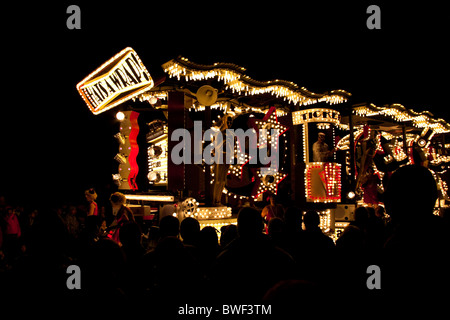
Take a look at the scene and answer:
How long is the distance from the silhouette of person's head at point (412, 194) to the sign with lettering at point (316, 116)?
10.3m

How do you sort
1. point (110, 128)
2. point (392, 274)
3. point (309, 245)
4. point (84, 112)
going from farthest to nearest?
1. point (110, 128)
2. point (84, 112)
3. point (309, 245)
4. point (392, 274)

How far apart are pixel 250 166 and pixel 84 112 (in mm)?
10313

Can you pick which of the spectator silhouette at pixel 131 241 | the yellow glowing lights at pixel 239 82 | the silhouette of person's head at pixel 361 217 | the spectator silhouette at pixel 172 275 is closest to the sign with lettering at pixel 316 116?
the yellow glowing lights at pixel 239 82

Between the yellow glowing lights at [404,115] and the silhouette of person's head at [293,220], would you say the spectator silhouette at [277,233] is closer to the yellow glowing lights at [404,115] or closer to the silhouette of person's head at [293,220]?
the silhouette of person's head at [293,220]

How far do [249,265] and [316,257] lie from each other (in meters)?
1.20

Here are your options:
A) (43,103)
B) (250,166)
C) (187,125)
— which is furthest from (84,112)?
(250,166)

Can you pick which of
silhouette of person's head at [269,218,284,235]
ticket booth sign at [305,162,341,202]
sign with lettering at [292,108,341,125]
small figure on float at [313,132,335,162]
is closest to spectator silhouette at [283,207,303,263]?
silhouette of person's head at [269,218,284,235]

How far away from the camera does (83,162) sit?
1688 cm

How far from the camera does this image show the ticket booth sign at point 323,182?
457 inches

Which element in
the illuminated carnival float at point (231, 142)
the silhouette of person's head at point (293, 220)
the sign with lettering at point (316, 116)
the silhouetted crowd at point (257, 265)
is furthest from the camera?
the sign with lettering at point (316, 116)

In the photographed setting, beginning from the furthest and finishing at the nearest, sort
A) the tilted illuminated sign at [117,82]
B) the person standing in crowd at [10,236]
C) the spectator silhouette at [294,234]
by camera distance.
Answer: the person standing in crowd at [10,236] → the tilted illuminated sign at [117,82] → the spectator silhouette at [294,234]

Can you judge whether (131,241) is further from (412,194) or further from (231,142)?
(231,142)

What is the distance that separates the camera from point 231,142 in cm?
999
